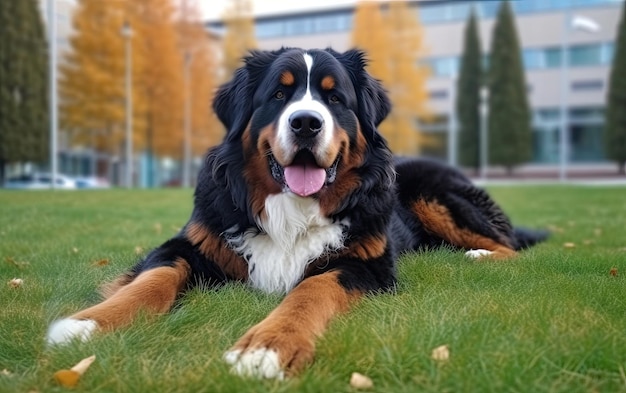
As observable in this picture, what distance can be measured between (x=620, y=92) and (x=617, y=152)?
3.95 m

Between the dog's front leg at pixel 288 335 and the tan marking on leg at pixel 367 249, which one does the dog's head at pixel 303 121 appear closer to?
the tan marking on leg at pixel 367 249

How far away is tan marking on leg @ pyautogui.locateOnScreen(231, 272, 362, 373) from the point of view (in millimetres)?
2537

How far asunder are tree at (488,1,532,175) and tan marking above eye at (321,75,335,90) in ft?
134

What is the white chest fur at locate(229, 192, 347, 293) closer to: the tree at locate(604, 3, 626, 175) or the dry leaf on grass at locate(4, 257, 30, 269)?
the dry leaf on grass at locate(4, 257, 30, 269)

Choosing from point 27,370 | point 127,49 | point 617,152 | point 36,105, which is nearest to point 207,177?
point 27,370

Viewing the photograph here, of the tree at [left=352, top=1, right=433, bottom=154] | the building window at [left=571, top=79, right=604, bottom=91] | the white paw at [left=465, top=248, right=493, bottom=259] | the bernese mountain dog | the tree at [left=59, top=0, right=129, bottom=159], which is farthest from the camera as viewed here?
the building window at [left=571, top=79, right=604, bottom=91]

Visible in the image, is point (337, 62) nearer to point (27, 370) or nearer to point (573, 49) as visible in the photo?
point (27, 370)

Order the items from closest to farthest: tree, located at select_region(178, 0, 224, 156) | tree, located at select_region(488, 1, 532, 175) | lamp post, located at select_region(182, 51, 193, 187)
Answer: lamp post, located at select_region(182, 51, 193, 187) < tree, located at select_region(178, 0, 224, 156) < tree, located at select_region(488, 1, 532, 175)

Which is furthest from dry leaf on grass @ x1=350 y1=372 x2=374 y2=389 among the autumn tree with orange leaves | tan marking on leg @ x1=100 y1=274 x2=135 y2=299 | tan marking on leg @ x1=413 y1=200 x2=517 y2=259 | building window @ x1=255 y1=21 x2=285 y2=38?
building window @ x1=255 y1=21 x2=285 y2=38

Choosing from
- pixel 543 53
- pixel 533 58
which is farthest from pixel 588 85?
pixel 533 58

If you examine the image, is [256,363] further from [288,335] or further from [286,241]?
[286,241]

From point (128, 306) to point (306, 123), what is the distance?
145 cm

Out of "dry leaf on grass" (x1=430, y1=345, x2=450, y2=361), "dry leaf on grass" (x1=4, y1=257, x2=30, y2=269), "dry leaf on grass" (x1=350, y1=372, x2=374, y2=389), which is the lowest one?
"dry leaf on grass" (x1=4, y1=257, x2=30, y2=269)

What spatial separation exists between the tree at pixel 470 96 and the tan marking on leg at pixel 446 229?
1557 inches
